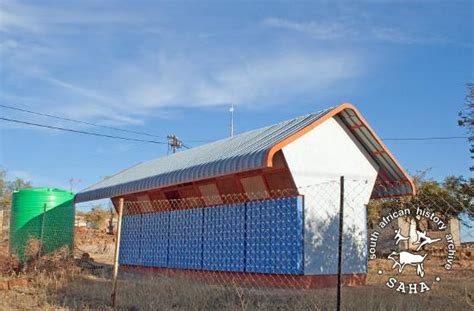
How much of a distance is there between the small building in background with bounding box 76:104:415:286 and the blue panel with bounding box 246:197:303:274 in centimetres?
2

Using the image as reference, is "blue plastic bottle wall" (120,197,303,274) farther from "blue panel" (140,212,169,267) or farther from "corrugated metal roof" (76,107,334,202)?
"corrugated metal roof" (76,107,334,202)

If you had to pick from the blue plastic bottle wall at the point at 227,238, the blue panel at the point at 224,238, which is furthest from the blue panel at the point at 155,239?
the blue panel at the point at 224,238

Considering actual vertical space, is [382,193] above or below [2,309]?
above

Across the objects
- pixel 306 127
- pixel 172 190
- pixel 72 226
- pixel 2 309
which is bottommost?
pixel 2 309

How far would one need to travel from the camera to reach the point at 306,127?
37.7 feet

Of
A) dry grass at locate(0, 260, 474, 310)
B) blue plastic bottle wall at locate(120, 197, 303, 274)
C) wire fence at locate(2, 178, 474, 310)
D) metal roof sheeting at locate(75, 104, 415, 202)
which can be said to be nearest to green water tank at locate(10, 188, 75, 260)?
wire fence at locate(2, 178, 474, 310)

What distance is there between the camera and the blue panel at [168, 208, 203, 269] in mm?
13984

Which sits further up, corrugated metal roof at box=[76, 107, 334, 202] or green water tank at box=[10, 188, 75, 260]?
corrugated metal roof at box=[76, 107, 334, 202]

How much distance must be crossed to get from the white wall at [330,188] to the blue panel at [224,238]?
5.99 feet

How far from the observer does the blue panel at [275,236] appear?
11.3 metres

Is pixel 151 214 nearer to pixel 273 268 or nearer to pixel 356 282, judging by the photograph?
pixel 273 268

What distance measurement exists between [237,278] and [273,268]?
132 centimetres

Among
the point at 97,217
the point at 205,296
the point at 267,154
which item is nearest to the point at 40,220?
the point at 205,296

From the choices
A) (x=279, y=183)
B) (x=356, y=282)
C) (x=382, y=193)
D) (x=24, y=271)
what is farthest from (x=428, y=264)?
(x=24, y=271)
